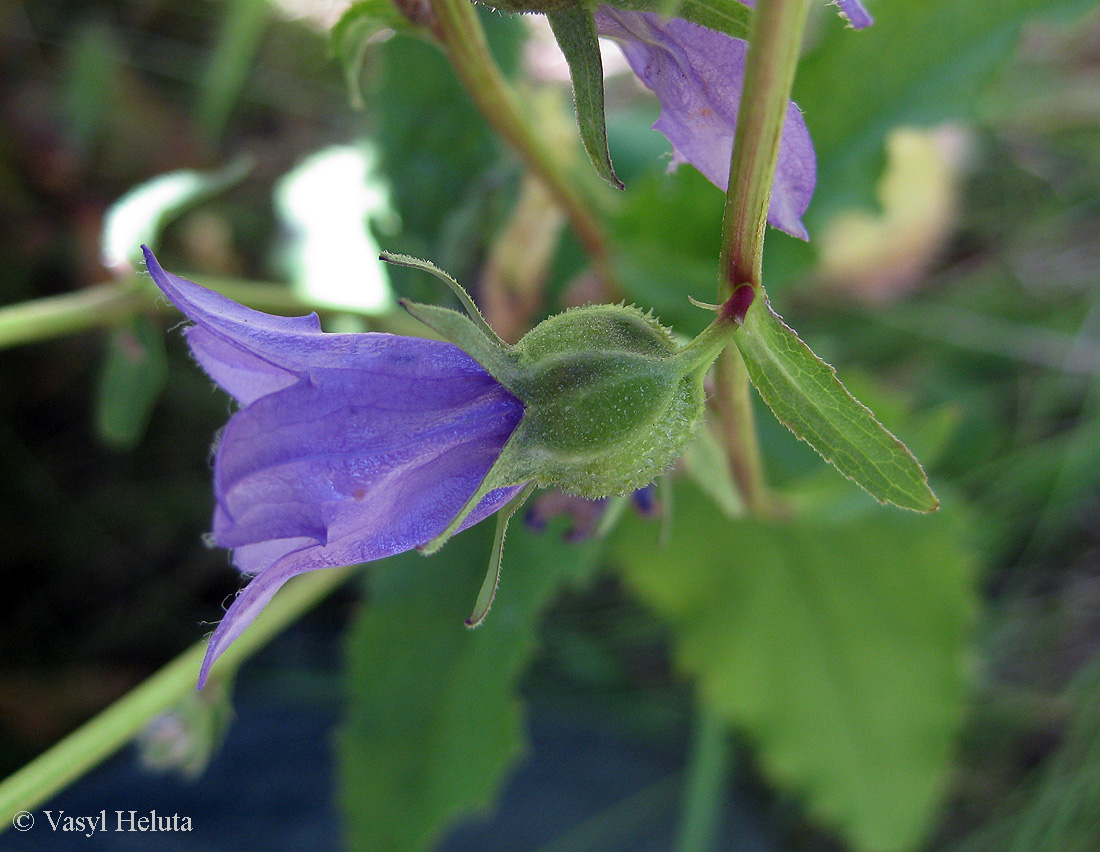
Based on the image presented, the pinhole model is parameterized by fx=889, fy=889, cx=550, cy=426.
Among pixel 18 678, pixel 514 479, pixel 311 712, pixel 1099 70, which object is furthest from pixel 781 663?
pixel 1099 70

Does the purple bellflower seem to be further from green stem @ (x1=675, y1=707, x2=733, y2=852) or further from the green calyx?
green stem @ (x1=675, y1=707, x2=733, y2=852)

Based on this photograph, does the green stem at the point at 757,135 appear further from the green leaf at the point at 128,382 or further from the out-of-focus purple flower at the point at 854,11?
the green leaf at the point at 128,382

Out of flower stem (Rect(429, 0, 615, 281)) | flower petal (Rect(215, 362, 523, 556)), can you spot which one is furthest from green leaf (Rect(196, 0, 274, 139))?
flower petal (Rect(215, 362, 523, 556))

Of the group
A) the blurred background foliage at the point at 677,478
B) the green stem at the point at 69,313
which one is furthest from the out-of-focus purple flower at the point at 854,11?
the green stem at the point at 69,313

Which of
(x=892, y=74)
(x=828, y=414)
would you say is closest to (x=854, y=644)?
(x=892, y=74)

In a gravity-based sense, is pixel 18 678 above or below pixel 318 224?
below

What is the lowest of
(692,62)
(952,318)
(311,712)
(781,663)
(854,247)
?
(311,712)

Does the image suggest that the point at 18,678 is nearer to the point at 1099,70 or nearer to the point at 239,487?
the point at 239,487
